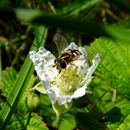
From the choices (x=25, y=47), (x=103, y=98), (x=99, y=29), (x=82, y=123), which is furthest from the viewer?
(x=25, y=47)

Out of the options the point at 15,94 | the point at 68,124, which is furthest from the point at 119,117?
the point at 15,94

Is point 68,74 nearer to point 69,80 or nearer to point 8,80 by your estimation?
point 69,80

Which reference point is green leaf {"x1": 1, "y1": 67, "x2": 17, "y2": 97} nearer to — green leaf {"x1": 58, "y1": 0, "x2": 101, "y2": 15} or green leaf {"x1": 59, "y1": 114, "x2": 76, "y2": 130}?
green leaf {"x1": 59, "y1": 114, "x2": 76, "y2": 130}

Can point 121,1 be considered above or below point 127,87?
above

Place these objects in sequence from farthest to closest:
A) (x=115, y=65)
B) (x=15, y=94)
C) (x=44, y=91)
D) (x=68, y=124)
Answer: (x=115, y=65) → (x=68, y=124) → (x=15, y=94) → (x=44, y=91)

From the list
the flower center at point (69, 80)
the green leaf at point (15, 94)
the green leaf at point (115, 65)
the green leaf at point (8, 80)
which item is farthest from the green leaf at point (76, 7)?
the flower center at point (69, 80)

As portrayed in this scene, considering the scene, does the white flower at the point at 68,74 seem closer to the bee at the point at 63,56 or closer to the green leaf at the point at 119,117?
the bee at the point at 63,56

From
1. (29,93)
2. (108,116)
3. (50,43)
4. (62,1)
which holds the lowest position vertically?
(108,116)

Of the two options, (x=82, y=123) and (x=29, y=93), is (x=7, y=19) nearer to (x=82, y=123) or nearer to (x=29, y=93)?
(x=29, y=93)

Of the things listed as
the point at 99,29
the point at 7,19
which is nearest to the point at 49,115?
the point at 7,19
